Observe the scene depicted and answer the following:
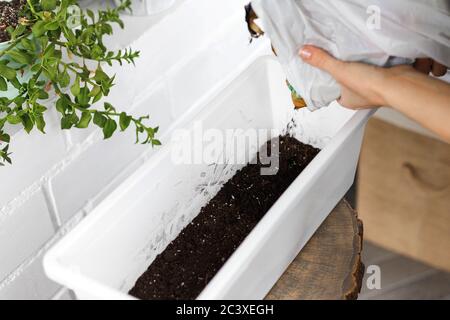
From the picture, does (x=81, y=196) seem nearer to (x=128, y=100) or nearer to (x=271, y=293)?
(x=128, y=100)

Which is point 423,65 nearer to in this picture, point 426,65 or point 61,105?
point 426,65

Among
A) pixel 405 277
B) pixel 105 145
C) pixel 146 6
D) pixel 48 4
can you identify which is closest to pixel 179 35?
pixel 146 6

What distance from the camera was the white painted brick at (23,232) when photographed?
833 millimetres

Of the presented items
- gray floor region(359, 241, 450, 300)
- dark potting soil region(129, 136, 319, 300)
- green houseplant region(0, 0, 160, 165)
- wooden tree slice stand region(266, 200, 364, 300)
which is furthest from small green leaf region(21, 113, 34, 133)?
gray floor region(359, 241, 450, 300)

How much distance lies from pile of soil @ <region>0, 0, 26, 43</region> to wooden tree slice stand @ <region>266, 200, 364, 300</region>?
434mm

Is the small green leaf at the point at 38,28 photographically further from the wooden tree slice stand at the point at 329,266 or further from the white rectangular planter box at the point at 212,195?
the wooden tree slice stand at the point at 329,266

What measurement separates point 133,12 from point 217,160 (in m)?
0.27

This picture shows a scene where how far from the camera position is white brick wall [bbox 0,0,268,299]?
84 cm

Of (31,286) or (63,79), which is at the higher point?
(63,79)

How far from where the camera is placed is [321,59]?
728mm

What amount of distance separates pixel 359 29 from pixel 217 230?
1.01 ft

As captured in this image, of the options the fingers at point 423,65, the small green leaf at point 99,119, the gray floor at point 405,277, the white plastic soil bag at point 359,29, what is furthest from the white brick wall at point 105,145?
the gray floor at point 405,277

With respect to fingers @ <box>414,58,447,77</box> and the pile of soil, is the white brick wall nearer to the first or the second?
the pile of soil

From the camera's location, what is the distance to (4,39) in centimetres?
73
